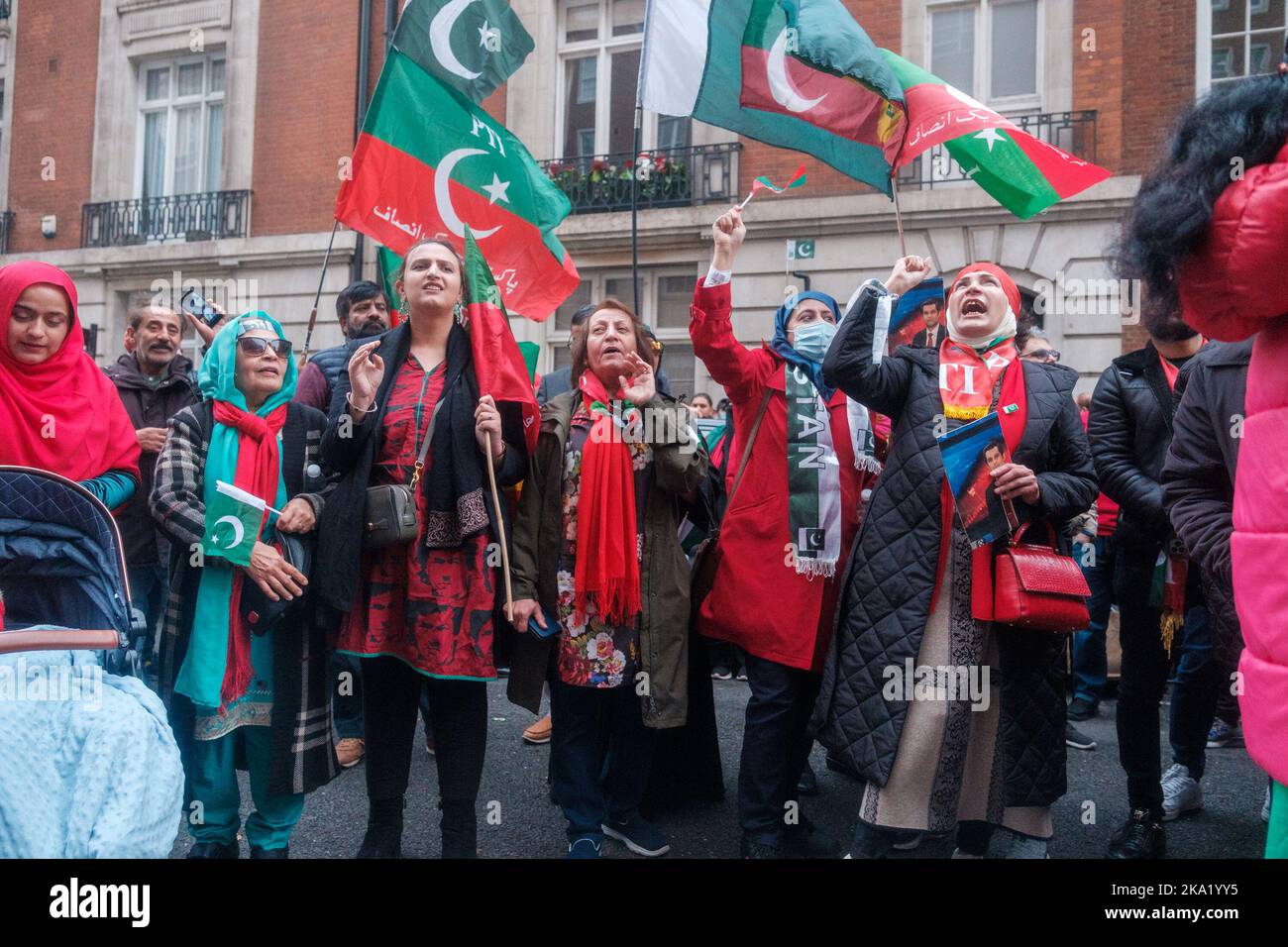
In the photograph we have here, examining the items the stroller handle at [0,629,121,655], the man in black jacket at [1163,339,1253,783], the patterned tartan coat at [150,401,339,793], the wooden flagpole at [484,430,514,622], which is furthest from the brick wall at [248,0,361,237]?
the man in black jacket at [1163,339,1253,783]

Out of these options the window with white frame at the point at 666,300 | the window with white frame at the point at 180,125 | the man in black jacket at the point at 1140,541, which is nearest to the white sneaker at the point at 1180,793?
the man in black jacket at the point at 1140,541

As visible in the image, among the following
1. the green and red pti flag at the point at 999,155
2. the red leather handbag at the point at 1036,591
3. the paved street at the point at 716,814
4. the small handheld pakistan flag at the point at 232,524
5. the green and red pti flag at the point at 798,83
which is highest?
the green and red pti flag at the point at 798,83

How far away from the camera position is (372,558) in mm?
3439

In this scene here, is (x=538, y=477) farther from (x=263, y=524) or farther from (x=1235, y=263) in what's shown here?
(x=1235, y=263)

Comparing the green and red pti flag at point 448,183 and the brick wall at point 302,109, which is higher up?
the brick wall at point 302,109

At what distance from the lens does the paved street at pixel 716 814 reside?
3.88 m

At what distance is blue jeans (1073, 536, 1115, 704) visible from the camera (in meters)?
6.11

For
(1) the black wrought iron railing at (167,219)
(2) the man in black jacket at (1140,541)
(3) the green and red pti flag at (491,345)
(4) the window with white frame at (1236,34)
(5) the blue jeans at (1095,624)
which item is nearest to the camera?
(3) the green and red pti flag at (491,345)

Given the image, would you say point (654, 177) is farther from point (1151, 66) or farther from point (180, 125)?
point (180, 125)

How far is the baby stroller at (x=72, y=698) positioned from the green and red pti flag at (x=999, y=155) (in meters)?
3.19

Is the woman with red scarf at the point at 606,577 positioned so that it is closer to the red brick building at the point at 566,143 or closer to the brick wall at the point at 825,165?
the red brick building at the point at 566,143

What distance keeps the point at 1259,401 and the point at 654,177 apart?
1226 centimetres
